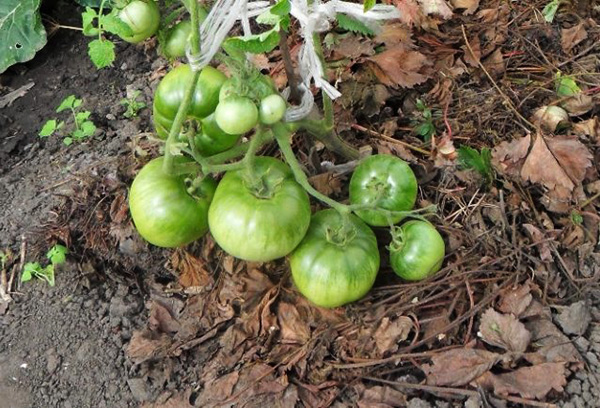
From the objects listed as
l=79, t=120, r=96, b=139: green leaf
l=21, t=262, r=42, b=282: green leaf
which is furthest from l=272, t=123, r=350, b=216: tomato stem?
l=79, t=120, r=96, b=139: green leaf

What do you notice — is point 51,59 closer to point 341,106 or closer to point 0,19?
point 0,19

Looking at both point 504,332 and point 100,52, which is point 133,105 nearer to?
point 100,52

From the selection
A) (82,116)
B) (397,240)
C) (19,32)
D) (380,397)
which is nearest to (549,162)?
(397,240)

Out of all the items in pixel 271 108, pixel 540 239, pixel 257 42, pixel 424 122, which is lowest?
pixel 540 239

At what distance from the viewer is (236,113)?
1.84m

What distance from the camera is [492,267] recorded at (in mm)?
2299

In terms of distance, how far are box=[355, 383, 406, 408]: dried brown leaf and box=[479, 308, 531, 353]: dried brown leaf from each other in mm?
344

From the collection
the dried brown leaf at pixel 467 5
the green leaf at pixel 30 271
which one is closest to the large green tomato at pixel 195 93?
the green leaf at pixel 30 271

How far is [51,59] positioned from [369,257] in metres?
2.36

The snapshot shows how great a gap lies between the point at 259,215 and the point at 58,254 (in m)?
1.04

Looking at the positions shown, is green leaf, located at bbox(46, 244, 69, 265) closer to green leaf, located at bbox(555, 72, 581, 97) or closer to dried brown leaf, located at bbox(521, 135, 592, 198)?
dried brown leaf, located at bbox(521, 135, 592, 198)

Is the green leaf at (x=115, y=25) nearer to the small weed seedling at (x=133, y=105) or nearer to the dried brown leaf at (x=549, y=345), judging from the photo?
the small weed seedling at (x=133, y=105)

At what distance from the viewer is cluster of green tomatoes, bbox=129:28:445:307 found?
2.02 metres

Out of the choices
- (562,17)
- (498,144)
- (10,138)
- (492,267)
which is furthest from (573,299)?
(10,138)
